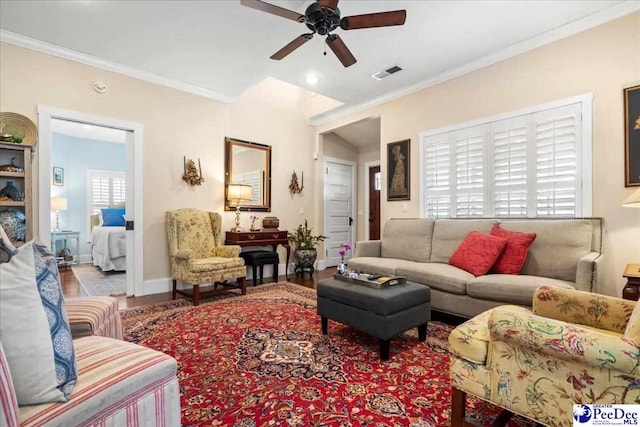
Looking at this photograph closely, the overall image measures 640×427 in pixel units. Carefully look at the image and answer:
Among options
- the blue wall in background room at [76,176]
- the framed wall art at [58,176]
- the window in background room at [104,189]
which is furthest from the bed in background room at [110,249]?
the framed wall art at [58,176]

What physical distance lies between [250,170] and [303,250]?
165 cm

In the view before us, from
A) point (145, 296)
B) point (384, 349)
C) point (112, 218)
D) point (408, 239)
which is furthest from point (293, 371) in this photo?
point (112, 218)

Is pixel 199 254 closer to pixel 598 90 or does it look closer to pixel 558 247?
pixel 558 247

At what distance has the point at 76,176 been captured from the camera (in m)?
6.96

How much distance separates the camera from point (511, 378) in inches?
49.0

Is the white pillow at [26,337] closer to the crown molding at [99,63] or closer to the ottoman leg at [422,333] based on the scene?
the ottoman leg at [422,333]

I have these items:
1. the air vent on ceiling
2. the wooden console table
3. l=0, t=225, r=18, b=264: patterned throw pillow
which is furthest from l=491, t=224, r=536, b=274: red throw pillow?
l=0, t=225, r=18, b=264: patterned throw pillow

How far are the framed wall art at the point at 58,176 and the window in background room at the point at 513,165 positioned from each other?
7.68 metres

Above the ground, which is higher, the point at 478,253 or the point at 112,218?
the point at 112,218

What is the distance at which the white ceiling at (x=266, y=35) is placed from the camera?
2.73 m

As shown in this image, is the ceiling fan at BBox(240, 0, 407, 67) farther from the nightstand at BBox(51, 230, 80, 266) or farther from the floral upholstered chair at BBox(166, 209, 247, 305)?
the nightstand at BBox(51, 230, 80, 266)

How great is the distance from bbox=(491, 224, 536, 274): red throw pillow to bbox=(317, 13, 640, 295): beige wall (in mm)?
589

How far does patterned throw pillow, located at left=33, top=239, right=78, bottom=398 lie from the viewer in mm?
958

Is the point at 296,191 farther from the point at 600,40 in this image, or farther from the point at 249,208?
the point at 600,40
